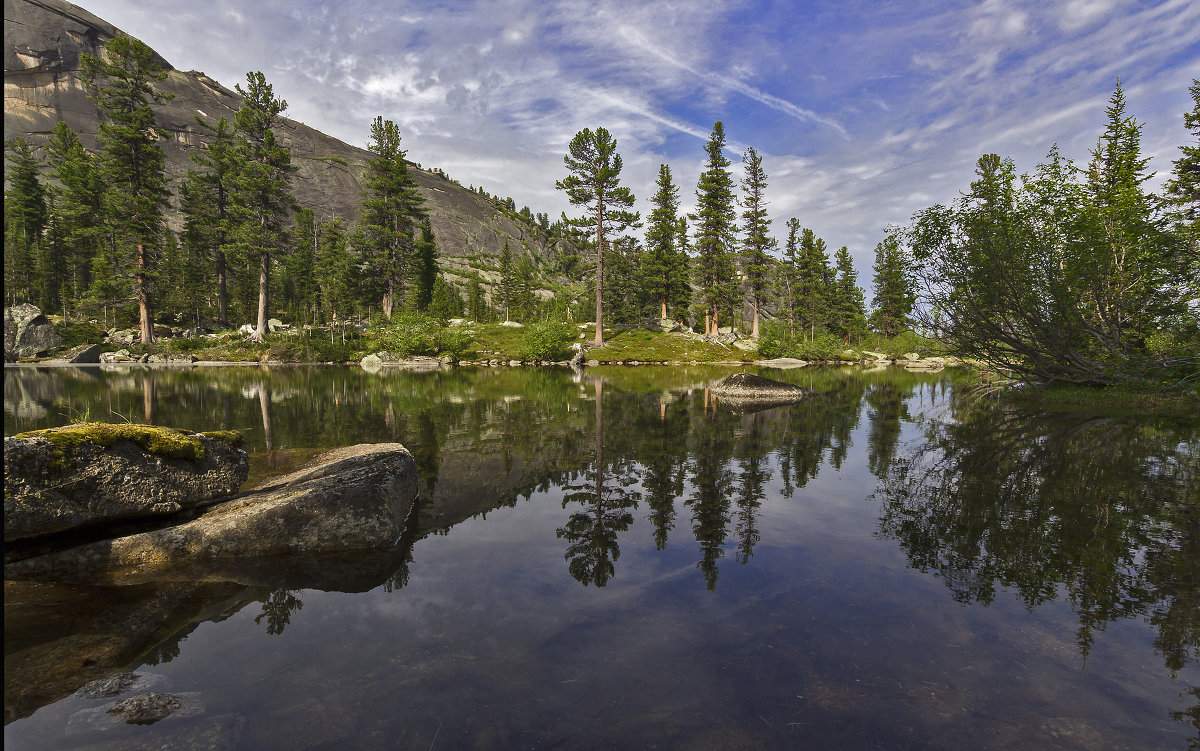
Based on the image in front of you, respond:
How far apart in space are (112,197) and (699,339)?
2404 inches

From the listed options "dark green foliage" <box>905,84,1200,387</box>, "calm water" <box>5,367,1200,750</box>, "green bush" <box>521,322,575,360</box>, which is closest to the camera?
"calm water" <box>5,367,1200,750</box>

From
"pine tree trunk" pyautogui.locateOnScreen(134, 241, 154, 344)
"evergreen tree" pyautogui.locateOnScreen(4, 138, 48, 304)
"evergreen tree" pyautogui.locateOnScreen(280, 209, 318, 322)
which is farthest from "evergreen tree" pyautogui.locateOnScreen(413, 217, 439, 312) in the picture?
"evergreen tree" pyautogui.locateOnScreen(4, 138, 48, 304)

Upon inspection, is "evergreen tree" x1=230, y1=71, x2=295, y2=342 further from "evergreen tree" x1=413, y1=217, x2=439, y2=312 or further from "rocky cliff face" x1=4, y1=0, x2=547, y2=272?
"rocky cliff face" x1=4, y1=0, x2=547, y2=272

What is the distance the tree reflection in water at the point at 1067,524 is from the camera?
880cm

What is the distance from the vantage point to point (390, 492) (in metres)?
11.1

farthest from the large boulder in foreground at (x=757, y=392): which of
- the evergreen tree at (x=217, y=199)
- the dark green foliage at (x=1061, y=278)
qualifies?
the evergreen tree at (x=217, y=199)

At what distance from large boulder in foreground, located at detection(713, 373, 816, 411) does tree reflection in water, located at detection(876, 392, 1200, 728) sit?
10.5 meters

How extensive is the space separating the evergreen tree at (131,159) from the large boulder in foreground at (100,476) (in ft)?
196

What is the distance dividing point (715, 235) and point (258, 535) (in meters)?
69.8

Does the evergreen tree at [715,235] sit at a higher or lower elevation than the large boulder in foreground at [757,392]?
higher

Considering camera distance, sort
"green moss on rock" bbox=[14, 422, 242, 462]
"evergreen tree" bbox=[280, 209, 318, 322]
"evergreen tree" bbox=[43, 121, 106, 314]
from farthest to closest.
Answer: "evergreen tree" bbox=[280, 209, 318, 322], "evergreen tree" bbox=[43, 121, 106, 314], "green moss on rock" bbox=[14, 422, 242, 462]

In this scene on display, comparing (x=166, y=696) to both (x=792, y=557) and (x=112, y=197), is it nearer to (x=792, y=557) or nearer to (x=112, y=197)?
(x=792, y=557)

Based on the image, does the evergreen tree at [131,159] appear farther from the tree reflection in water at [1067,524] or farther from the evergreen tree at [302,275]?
the tree reflection in water at [1067,524]

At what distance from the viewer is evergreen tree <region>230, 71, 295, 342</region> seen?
6344 centimetres
